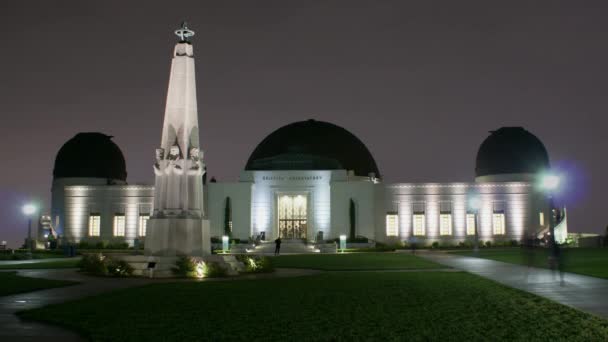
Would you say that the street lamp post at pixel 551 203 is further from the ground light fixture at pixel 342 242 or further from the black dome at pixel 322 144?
the black dome at pixel 322 144

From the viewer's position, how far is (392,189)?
54.7 meters

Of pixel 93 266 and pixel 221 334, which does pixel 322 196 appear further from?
pixel 221 334

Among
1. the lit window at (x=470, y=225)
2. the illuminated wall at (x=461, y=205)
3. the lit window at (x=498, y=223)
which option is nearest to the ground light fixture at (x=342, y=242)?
the illuminated wall at (x=461, y=205)

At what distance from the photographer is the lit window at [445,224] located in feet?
177

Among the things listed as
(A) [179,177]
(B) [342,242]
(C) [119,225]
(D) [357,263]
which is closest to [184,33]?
(A) [179,177]

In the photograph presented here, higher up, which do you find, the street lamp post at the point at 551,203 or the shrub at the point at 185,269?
the street lamp post at the point at 551,203

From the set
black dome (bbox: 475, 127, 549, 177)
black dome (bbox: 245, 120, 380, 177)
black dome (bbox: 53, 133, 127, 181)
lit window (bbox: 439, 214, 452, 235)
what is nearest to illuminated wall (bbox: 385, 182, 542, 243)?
lit window (bbox: 439, 214, 452, 235)

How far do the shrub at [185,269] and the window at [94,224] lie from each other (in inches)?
1581

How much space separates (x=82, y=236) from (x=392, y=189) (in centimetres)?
3136

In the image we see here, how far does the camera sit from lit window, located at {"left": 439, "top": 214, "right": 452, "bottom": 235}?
53.9 m

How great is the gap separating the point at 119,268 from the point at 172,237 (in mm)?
2175

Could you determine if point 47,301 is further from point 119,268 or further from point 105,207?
point 105,207

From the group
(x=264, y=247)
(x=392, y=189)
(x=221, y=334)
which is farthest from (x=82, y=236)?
(x=221, y=334)

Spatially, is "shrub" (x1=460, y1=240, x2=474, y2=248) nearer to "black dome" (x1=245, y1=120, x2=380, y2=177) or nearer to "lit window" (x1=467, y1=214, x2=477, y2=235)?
"lit window" (x1=467, y1=214, x2=477, y2=235)
